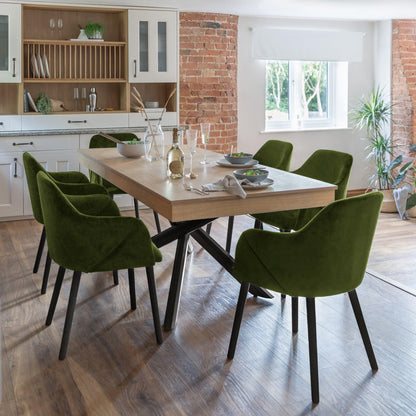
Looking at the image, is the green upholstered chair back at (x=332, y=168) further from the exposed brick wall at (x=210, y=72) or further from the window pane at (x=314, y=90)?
the window pane at (x=314, y=90)

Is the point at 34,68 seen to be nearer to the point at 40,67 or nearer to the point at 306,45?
the point at 40,67

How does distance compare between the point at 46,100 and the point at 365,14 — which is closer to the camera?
the point at 46,100

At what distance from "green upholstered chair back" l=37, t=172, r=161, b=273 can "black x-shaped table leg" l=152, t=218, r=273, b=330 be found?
417 millimetres

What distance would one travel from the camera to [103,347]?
3.07 metres

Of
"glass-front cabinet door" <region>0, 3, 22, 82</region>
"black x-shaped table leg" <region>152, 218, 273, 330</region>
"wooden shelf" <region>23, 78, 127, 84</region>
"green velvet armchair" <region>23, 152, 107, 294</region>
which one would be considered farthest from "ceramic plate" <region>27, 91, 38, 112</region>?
"black x-shaped table leg" <region>152, 218, 273, 330</region>

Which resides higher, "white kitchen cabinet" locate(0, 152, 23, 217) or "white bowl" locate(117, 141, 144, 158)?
"white bowl" locate(117, 141, 144, 158)

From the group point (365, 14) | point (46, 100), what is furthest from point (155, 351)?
point (365, 14)

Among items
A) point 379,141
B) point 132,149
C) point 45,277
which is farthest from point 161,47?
point 45,277

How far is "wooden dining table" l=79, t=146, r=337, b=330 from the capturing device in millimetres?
2830

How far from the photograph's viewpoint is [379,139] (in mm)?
7773

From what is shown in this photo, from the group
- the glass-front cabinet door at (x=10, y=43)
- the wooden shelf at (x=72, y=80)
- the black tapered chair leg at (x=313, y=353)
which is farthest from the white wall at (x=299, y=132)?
the black tapered chair leg at (x=313, y=353)

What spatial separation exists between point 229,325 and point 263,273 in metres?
0.74

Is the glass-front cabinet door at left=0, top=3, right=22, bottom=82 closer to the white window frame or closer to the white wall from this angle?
the white wall

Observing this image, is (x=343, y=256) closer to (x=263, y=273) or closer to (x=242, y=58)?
(x=263, y=273)
